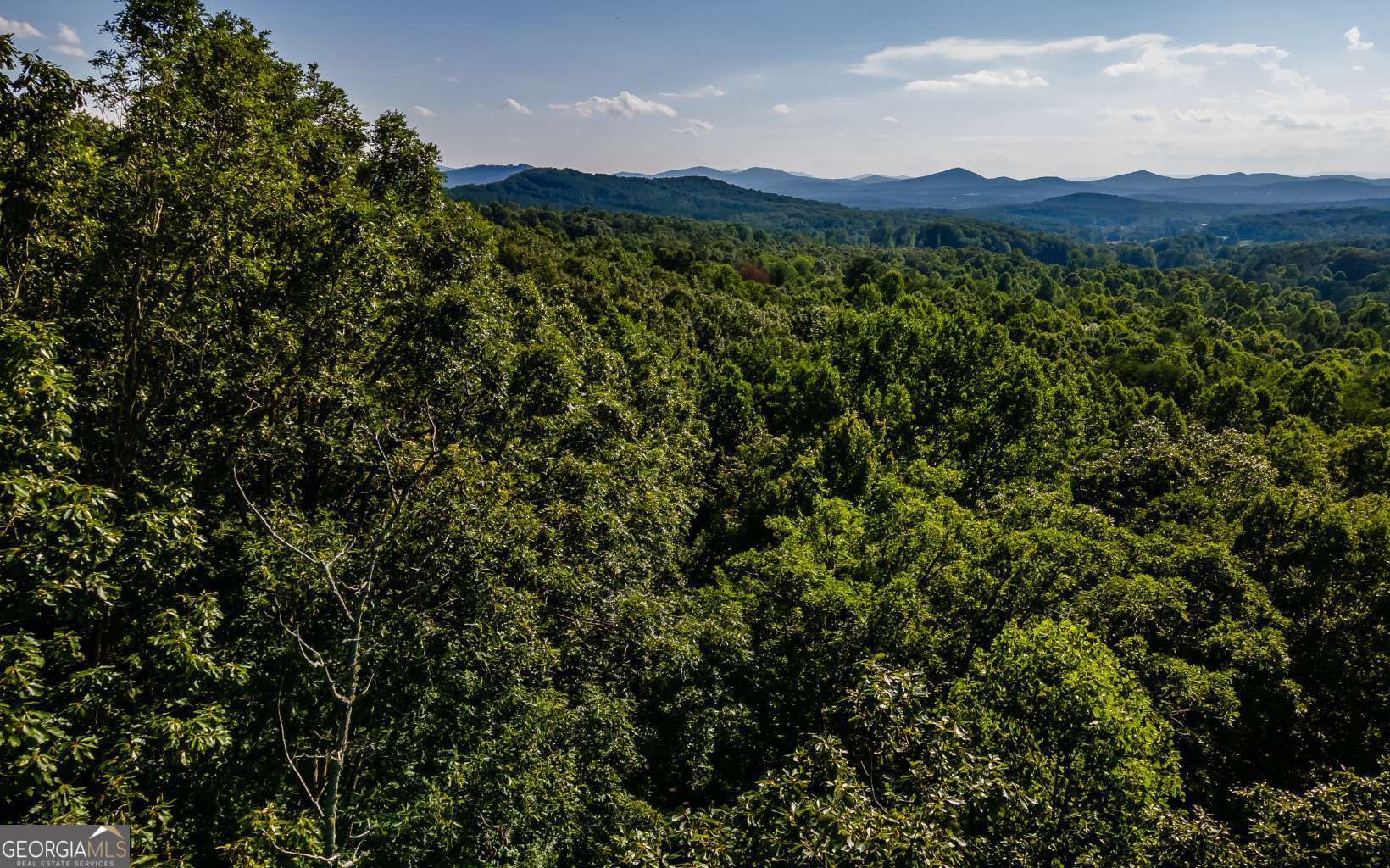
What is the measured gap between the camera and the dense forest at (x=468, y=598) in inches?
385

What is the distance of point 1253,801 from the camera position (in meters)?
15.2

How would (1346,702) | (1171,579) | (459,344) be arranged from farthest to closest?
(1346,702) < (1171,579) < (459,344)

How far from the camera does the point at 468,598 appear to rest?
46.3ft

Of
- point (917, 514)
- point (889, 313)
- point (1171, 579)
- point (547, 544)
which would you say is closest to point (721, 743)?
point (547, 544)

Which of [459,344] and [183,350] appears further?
[459,344]

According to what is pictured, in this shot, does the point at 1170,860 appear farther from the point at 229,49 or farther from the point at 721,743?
the point at 229,49

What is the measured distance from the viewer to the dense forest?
9789 mm

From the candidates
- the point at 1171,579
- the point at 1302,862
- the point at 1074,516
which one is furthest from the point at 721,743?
the point at 1171,579

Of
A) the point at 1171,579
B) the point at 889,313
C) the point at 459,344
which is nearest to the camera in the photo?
the point at 459,344

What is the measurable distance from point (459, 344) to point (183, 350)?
626 centimetres

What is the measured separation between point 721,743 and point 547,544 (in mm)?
8497

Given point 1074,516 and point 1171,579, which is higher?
point 1074,516

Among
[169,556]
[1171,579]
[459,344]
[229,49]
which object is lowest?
[1171,579]

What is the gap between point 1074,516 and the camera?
74.7ft
